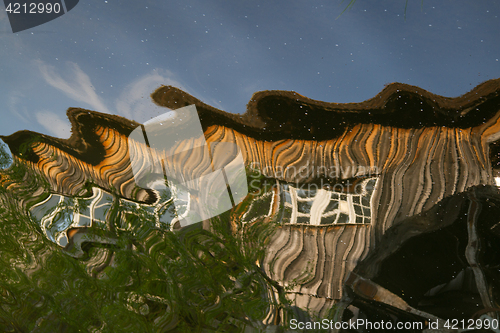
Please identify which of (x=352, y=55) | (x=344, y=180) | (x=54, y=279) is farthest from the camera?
(x=54, y=279)

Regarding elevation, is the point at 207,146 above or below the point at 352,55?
below

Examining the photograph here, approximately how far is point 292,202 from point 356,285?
19.5 inches

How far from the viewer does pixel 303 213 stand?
3.52 ft

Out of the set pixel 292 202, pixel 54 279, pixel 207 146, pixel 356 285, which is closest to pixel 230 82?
pixel 207 146

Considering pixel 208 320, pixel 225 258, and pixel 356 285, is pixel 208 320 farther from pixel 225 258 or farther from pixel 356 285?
pixel 356 285

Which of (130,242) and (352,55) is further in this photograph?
(130,242)

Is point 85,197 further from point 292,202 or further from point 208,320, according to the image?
point 292,202

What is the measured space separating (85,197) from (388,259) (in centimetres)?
154

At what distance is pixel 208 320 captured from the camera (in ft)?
3.92

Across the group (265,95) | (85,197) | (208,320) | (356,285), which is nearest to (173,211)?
(85,197)

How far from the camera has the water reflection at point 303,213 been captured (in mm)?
953

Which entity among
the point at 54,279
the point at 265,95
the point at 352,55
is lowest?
the point at 54,279

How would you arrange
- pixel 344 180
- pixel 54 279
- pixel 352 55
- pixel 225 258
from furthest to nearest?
pixel 54 279 → pixel 225 258 → pixel 344 180 → pixel 352 55

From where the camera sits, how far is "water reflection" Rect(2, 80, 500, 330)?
953mm
